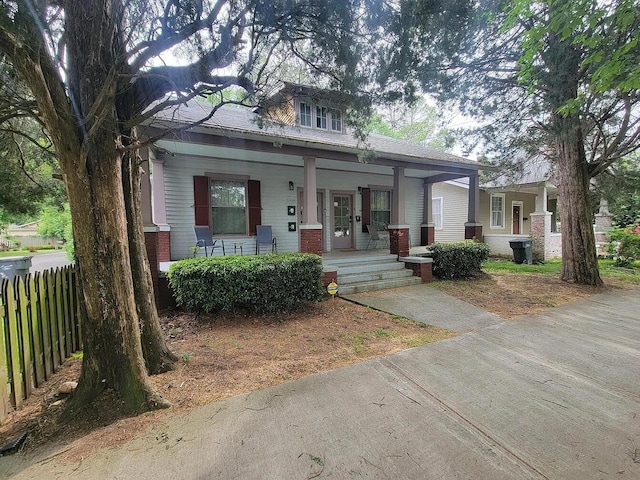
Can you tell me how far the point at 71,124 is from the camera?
242 cm

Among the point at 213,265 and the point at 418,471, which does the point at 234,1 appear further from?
the point at 418,471

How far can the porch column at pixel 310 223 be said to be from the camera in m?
7.07

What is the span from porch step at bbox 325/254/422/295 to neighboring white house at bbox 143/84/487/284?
635 millimetres

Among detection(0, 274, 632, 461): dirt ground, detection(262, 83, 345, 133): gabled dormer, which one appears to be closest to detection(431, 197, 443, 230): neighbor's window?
detection(0, 274, 632, 461): dirt ground

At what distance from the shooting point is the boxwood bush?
4961mm

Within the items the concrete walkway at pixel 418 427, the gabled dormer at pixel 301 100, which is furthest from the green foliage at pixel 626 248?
the gabled dormer at pixel 301 100

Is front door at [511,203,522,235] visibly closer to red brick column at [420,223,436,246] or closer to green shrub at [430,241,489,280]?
red brick column at [420,223,436,246]

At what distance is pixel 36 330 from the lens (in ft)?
9.95

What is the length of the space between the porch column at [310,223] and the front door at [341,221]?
309 centimetres

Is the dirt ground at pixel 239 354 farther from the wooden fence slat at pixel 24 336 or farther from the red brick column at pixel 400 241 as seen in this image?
the red brick column at pixel 400 241

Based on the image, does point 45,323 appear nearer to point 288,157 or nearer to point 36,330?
point 36,330

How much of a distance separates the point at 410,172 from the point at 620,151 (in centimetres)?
518

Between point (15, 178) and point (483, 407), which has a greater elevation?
point (15, 178)

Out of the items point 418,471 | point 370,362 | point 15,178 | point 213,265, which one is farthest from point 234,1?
point 15,178
